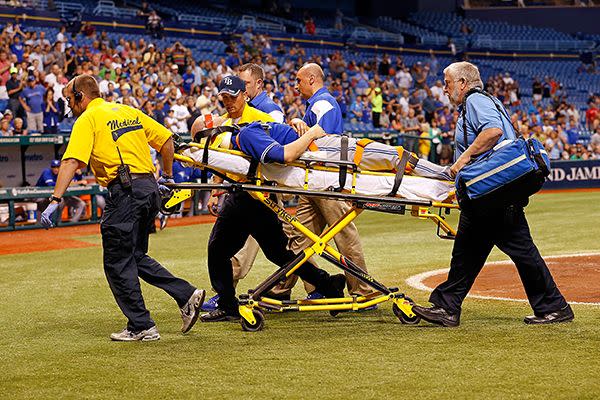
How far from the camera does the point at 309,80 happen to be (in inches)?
340

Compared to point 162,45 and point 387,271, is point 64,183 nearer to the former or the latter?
point 387,271

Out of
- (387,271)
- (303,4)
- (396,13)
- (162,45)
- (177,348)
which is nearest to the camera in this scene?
(177,348)

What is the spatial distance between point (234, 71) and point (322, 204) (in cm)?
1905

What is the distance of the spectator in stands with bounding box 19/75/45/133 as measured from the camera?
20234 millimetres

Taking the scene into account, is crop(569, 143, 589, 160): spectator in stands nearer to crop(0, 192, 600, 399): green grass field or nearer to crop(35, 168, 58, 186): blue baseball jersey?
crop(35, 168, 58, 186): blue baseball jersey

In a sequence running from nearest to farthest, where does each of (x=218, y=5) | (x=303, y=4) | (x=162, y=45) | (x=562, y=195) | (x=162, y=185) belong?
(x=162, y=185), (x=562, y=195), (x=162, y=45), (x=218, y=5), (x=303, y=4)

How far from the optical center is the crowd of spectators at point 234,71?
20859 mm

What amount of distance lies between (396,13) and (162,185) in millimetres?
39312

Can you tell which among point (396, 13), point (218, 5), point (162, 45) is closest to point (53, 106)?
point (162, 45)

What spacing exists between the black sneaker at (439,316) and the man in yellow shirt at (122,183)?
5.61 feet

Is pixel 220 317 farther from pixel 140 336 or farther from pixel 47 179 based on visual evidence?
pixel 47 179

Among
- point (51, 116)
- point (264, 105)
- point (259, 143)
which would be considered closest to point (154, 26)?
point (51, 116)

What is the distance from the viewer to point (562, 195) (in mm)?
24125

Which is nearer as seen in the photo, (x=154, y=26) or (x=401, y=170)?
(x=401, y=170)
